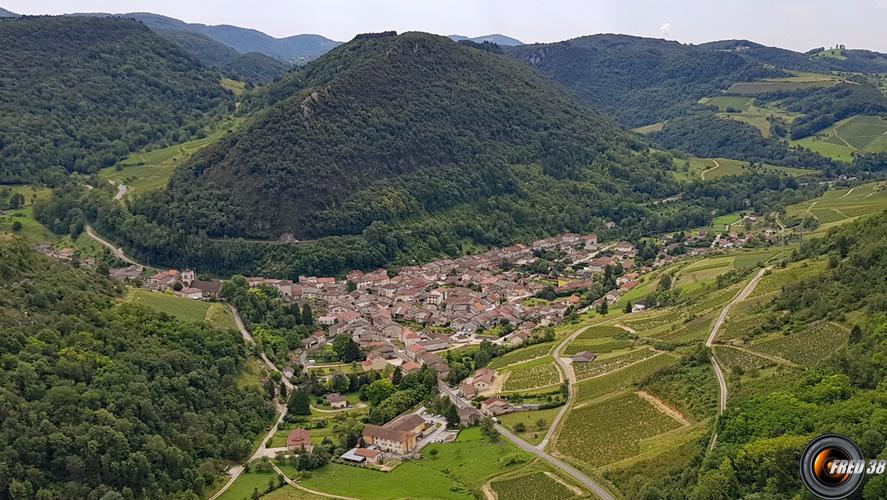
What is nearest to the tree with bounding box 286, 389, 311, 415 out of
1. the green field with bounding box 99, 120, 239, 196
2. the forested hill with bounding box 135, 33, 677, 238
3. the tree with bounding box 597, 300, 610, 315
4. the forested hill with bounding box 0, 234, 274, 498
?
the forested hill with bounding box 0, 234, 274, 498

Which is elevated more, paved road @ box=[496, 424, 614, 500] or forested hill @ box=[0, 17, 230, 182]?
forested hill @ box=[0, 17, 230, 182]

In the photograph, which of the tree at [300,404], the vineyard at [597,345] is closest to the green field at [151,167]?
the tree at [300,404]

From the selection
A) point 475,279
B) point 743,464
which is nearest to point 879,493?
point 743,464

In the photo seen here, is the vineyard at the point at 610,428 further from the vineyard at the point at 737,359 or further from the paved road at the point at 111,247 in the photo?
the paved road at the point at 111,247

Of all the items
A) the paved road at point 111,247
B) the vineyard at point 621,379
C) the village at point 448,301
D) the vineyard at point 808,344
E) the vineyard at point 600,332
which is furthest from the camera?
the paved road at point 111,247

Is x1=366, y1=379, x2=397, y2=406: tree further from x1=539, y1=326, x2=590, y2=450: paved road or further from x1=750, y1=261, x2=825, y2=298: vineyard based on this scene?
x1=750, y1=261, x2=825, y2=298: vineyard
